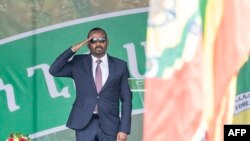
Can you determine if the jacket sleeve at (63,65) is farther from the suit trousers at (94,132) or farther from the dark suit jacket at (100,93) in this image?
the suit trousers at (94,132)

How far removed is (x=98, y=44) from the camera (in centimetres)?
765

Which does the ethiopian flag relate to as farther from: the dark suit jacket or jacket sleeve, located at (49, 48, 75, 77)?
jacket sleeve, located at (49, 48, 75, 77)

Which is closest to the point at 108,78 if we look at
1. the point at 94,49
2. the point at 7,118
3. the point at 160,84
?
the point at 94,49

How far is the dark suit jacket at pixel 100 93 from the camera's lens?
7531mm

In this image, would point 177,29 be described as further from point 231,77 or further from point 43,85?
point 43,85

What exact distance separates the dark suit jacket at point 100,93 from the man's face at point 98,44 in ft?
0.28

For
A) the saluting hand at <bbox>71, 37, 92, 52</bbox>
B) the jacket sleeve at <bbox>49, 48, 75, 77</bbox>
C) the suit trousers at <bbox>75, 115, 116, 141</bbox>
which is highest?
the saluting hand at <bbox>71, 37, 92, 52</bbox>

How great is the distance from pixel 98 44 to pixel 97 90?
0.46 m

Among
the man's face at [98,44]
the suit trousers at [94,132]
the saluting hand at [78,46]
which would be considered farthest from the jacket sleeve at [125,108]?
the saluting hand at [78,46]

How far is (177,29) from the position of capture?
519 cm

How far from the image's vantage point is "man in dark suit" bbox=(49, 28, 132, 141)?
7508 millimetres

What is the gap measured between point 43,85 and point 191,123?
285 centimetres

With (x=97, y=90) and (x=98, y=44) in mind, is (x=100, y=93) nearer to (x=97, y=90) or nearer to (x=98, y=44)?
(x=97, y=90)

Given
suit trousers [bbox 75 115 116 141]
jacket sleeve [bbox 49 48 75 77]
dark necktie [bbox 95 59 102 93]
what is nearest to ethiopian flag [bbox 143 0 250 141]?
suit trousers [bbox 75 115 116 141]
